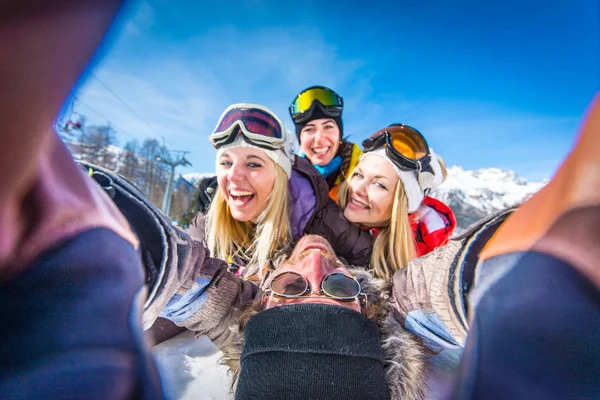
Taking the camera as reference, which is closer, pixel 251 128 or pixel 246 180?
pixel 246 180

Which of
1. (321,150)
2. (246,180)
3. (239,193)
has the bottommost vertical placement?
(239,193)

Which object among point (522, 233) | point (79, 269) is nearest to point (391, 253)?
point (522, 233)

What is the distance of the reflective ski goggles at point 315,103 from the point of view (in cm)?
377

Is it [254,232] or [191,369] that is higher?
[254,232]

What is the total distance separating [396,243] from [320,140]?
184cm

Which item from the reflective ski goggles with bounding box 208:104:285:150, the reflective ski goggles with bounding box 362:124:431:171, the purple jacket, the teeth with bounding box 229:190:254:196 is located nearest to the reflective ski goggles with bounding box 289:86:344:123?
the reflective ski goggles with bounding box 362:124:431:171

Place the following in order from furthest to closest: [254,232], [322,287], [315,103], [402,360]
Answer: [315,103], [254,232], [322,287], [402,360]

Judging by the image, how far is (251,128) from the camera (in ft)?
8.02

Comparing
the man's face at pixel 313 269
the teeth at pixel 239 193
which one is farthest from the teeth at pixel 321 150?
the man's face at pixel 313 269

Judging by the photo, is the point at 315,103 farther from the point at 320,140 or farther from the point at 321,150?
the point at 321,150

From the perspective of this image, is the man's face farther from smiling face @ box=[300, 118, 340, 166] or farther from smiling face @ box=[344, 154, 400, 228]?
smiling face @ box=[300, 118, 340, 166]

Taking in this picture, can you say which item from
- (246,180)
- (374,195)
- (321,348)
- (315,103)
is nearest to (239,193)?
(246,180)

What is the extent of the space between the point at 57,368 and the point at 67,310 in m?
0.11

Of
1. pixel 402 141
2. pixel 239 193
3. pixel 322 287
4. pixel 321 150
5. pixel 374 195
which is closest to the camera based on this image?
pixel 322 287
